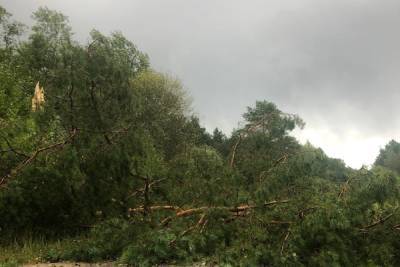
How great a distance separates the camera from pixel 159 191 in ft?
30.1

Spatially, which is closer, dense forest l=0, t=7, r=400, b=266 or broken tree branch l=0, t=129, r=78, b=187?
dense forest l=0, t=7, r=400, b=266

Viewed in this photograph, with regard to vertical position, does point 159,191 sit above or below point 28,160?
below

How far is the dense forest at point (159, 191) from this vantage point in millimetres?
6547

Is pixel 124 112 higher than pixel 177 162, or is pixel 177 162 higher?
pixel 124 112

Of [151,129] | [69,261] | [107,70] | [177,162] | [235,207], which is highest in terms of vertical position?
[107,70]

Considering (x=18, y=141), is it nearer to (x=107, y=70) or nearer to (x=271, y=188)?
(x=107, y=70)

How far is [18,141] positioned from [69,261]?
3.53 metres

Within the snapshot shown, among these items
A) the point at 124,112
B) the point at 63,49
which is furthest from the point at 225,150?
the point at 63,49

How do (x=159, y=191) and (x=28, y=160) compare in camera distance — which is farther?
(x=159, y=191)

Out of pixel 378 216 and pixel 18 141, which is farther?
pixel 18 141

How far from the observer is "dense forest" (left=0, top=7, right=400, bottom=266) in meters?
6.55

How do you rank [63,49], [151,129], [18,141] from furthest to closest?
[18,141]
[151,129]
[63,49]

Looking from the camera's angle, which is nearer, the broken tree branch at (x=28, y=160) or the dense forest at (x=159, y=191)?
the dense forest at (x=159, y=191)

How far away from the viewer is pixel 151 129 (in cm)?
921
